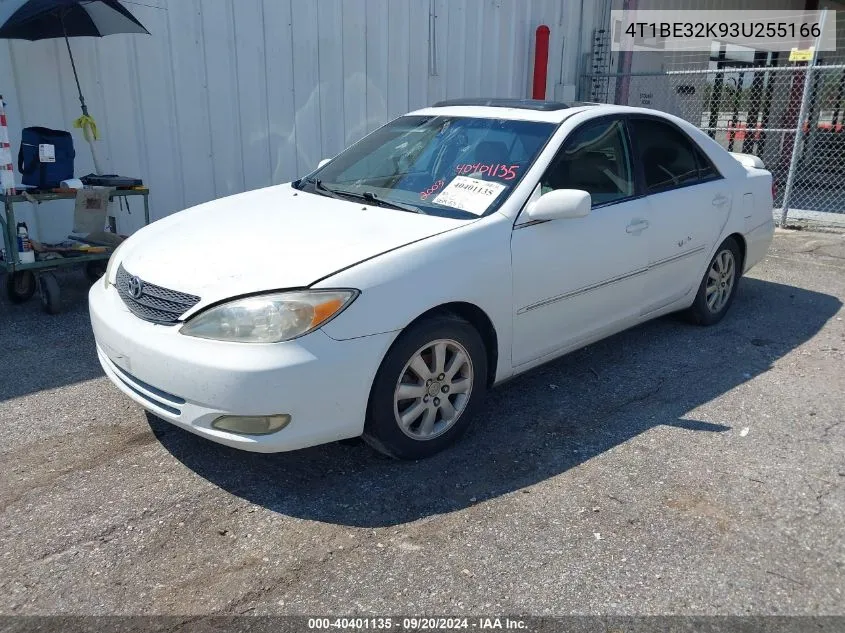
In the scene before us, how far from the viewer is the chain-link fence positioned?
11.9m

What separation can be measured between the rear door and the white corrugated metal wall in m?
4.58

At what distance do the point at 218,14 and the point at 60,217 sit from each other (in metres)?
2.54

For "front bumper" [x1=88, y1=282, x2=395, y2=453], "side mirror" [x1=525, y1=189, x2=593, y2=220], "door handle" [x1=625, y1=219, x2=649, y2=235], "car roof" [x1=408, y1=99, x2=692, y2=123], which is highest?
"car roof" [x1=408, y1=99, x2=692, y2=123]

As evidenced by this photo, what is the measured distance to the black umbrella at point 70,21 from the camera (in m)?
5.32

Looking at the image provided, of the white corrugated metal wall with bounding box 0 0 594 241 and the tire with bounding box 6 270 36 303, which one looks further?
the white corrugated metal wall with bounding box 0 0 594 241

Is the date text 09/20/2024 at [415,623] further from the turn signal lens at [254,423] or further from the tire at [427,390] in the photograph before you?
the tire at [427,390]

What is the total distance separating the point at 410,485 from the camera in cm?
319

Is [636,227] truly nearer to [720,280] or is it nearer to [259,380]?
[720,280]

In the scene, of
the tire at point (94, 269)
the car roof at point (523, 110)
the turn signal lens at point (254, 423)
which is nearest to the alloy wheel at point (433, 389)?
the turn signal lens at point (254, 423)

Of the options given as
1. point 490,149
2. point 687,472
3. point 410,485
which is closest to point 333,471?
point 410,485

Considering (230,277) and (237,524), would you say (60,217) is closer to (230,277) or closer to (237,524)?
(230,277)

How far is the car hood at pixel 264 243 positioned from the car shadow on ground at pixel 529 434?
0.87 m

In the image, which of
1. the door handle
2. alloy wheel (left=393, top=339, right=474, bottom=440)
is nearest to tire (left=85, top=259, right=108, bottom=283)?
alloy wheel (left=393, top=339, right=474, bottom=440)

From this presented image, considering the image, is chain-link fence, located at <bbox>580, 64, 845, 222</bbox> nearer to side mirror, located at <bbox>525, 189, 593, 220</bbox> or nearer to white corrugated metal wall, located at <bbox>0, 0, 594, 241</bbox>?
white corrugated metal wall, located at <bbox>0, 0, 594, 241</bbox>
